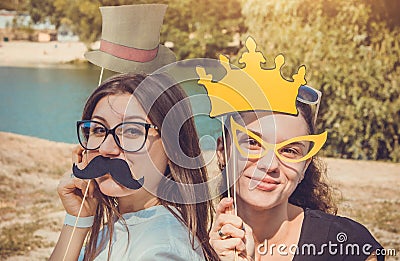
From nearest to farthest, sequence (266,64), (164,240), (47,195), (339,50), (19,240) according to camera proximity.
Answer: (164,240) → (19,240) → (266,64) → (47,195) → (339,50)

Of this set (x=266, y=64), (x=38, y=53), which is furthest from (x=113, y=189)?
(x=38, y=53)

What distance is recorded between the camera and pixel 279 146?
5.82 feet

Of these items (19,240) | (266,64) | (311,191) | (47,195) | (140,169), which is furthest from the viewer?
(47,195)

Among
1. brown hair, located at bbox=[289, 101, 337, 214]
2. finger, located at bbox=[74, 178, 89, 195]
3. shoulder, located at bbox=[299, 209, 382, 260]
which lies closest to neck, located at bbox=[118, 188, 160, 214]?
finger, located at bbox=[74, 178, 89, 195]

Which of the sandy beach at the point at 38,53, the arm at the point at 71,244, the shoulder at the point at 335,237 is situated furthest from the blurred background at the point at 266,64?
the arm at the point at 71,244

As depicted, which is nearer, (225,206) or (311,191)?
(225,206)

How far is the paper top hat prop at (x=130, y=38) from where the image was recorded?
5.80 ft

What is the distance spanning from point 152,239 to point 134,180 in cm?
Result: 14

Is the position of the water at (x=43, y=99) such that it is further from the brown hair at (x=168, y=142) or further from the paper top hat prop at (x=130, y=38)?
the brown hair at (x=168, y=142)

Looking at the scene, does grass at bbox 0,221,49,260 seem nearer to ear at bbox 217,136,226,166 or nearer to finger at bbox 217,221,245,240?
ear at bbox 217,136,226,166

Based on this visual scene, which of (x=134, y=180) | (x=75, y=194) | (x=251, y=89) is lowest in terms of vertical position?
(x=75, y=194)

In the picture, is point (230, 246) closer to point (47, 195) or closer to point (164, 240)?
point (164, 240)

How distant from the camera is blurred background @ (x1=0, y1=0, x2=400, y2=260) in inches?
162

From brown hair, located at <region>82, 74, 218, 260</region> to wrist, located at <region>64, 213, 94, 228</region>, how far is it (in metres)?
0.05
